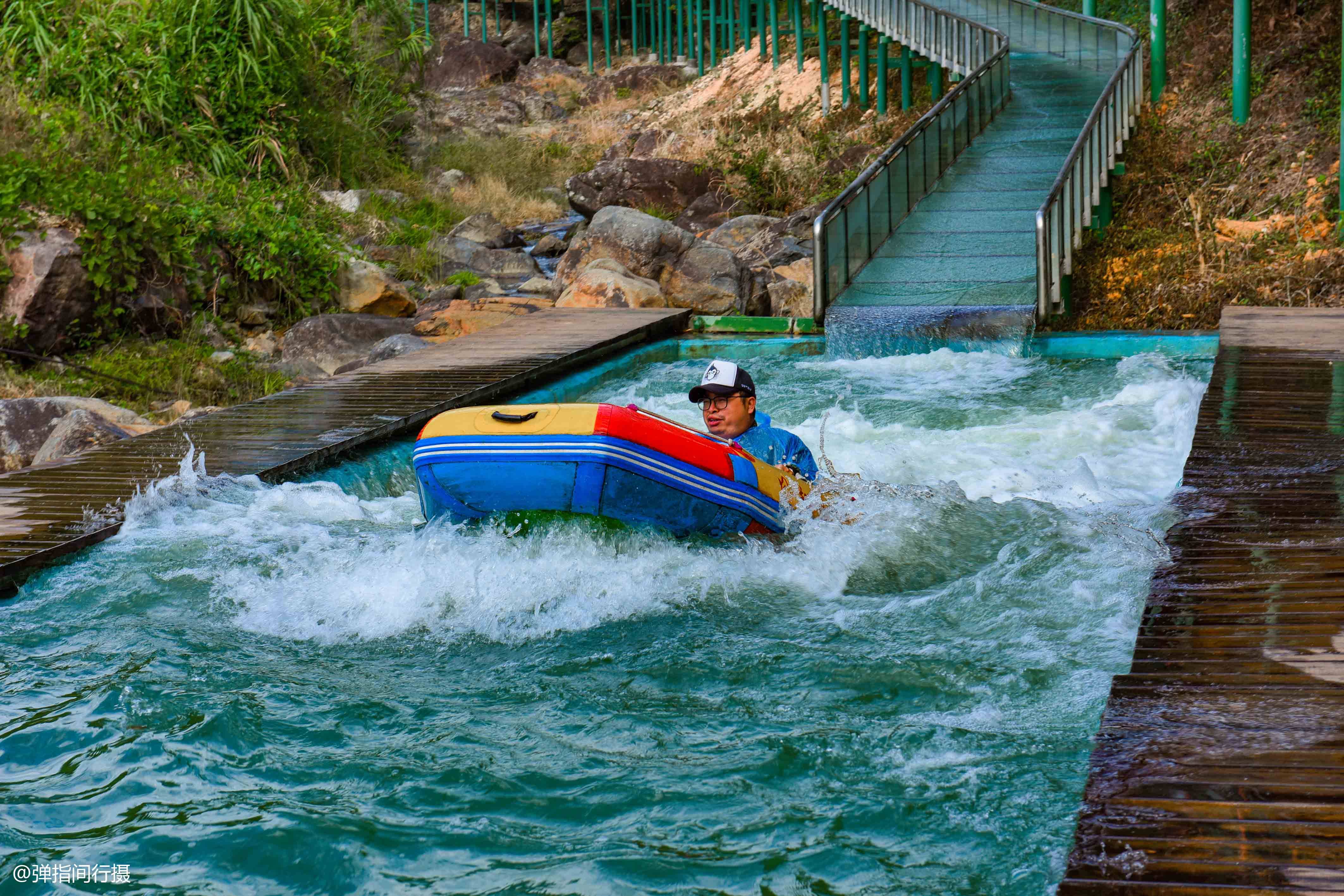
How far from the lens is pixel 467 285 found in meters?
14.5

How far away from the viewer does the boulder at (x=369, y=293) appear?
12.9 m

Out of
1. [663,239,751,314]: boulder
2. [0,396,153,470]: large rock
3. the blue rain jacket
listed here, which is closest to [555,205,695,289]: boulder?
[663,239,751,314]: boulder

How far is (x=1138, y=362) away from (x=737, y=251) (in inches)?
237

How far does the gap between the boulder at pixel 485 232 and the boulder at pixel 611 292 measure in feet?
14.5

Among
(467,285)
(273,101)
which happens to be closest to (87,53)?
(273,101)

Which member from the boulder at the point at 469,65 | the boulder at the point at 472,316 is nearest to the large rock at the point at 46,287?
the boulder at the point at 472,316

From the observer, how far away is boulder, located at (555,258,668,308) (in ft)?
42.2

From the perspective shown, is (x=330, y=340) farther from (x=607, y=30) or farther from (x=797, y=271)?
(x=607, y=30)

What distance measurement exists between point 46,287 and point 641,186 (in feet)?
32.7

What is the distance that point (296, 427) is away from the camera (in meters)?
7.68

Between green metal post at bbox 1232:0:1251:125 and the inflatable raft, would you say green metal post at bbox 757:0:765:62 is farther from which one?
the inflatable raft

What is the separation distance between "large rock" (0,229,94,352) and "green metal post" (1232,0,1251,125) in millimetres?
12248

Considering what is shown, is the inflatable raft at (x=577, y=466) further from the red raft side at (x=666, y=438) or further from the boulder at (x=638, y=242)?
the boulder at (x=638, y=242)

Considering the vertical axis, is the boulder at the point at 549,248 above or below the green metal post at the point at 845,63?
below
